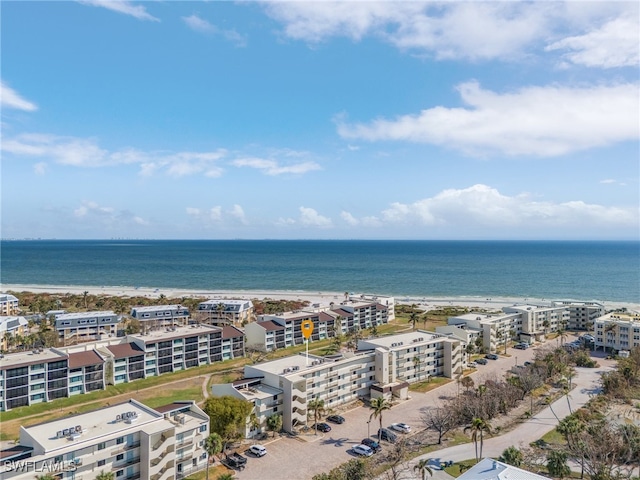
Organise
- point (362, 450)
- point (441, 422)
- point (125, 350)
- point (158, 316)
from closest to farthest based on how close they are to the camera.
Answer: point (362, 450)
point (441, 422)
point (125, 350)
point (158, 316)

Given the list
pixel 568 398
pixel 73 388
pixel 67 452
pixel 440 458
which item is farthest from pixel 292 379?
pixel 568 398

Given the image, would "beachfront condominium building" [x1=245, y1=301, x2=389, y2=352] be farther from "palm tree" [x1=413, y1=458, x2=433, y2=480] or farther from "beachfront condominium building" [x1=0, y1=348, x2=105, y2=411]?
"palm tree" [x1=413, y1=458, x2=433, y2=480]

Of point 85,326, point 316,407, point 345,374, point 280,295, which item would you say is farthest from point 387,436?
point 280,295

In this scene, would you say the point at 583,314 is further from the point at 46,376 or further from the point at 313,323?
the point at 46,376

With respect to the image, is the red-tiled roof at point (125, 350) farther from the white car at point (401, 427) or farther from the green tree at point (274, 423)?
the white car at point (401, 427)

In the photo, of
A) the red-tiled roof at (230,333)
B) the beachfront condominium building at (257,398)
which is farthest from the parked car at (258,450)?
the red-tiled roof at (230,333)

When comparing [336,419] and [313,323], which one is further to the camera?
[313,323]

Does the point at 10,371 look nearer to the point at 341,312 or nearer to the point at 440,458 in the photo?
the point at 440,458
